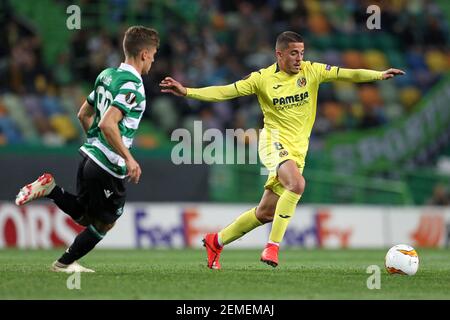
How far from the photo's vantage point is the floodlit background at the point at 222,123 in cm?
1739

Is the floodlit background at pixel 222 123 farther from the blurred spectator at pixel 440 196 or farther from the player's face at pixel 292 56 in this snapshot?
the player's face at pixel 292 56

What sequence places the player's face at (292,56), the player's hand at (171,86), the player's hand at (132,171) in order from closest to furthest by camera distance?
the player's hand at (132,171), the player's hand at (171,86), the player's face at (292,56)

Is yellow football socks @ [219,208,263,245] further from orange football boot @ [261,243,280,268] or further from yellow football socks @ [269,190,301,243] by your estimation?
orange football boot @ [261,243,280,268]

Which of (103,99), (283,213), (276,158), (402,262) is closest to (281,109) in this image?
(276,158)

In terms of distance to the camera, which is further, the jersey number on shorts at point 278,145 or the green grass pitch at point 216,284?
the jersey number on shorts at point 278,145

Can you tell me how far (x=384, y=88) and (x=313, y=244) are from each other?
21.1 feet

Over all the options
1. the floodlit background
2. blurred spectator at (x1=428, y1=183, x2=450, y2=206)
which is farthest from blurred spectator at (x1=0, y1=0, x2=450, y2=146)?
blurred spectator at (x1=428, y1=183, x2=450, y2=206)

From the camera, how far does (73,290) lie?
Result: 721cm

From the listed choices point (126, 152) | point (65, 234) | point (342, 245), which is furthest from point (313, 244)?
point (126, 152)

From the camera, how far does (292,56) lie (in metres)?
9.77

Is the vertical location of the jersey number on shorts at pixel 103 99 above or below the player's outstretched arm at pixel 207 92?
below

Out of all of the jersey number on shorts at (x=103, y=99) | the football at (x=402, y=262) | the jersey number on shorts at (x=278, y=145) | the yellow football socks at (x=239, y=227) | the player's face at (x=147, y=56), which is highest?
the player's face at (x=147, y=56)

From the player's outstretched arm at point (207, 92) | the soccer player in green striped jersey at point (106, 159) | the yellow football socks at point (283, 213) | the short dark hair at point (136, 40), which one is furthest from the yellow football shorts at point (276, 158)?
the short dark hair at point (136, 40)
